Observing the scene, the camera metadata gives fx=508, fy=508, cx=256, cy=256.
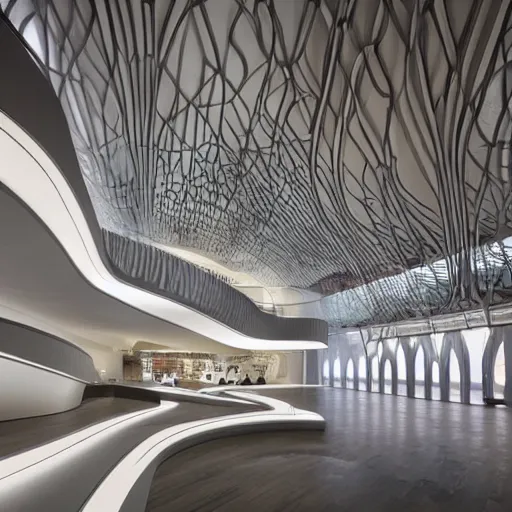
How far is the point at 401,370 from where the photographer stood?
85.5 ft

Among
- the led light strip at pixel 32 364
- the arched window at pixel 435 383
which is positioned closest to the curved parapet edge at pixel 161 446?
the led light strip at pixel 32 364

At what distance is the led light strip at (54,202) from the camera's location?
5.19m

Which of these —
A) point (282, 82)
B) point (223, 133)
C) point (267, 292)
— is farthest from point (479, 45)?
point (267, 292)

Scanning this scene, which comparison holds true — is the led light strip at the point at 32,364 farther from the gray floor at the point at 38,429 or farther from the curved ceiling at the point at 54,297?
the curved ceiling at the point at 54,297

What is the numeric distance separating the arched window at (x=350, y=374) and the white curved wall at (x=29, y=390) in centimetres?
2357

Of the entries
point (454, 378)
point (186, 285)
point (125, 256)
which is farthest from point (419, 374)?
point (125, 256)

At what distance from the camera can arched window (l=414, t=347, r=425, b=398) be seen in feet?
78.3

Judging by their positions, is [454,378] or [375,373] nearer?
[454,378]

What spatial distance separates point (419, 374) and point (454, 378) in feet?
8.49

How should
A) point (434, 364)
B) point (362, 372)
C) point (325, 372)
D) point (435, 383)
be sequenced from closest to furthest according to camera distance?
1. point (435, 383)
2. point (434, 364)
3. point (362, 372)
4. point (325, 372)

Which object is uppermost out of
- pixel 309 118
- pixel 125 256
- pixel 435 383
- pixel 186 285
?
pixel 309 118

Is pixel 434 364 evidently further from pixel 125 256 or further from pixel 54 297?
pixel 54 297

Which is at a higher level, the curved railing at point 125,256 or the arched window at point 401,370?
the curved railing at point 125,256

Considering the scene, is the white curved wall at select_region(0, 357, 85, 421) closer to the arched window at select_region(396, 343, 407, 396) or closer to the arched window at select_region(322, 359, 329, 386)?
the arched window at select_region(396, 343, 407, 396)
